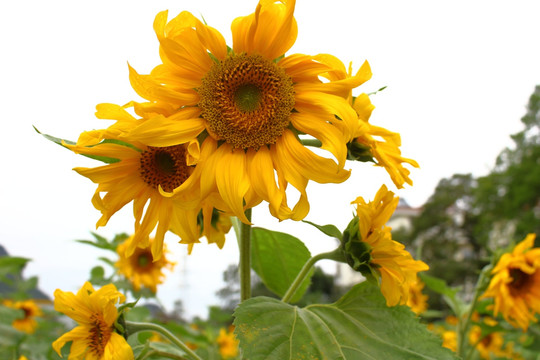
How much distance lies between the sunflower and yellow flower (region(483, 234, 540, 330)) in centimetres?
189

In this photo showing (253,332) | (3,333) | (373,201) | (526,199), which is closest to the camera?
(253,332)

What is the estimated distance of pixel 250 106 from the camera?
110 centimetres

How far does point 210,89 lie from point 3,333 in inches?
76.7

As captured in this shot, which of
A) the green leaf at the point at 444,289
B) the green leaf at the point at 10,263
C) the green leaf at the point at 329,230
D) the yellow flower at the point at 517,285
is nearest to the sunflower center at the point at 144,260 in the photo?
the green leaf at the point at 10,263

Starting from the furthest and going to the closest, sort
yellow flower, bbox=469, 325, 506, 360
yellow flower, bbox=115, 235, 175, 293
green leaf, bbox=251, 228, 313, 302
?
yellow flower, bbox=469, 325, 506, 360
yellow flower, bbox=115, 235, 175, 293
green leaf, bbox=251, 228, 313, 302

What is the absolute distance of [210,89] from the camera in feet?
3.51

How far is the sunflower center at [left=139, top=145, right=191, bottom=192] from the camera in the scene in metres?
1.13

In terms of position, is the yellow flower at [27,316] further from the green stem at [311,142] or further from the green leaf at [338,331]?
the green stem at [311,142]

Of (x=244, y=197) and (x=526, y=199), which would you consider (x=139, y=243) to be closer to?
(x=244, y=197)

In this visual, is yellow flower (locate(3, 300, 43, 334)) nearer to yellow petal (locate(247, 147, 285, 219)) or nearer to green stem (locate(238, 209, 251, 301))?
green stem (locate(238, 209, 251, 301))

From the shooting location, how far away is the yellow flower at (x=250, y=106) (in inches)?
38.8

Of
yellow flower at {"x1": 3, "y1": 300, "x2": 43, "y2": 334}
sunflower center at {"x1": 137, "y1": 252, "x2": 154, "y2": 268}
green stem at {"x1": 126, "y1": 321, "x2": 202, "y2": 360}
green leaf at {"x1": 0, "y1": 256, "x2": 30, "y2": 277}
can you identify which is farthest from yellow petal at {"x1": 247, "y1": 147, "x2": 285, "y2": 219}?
yellow flower at {"x1": 3, "y1": 300, "x2": 43, "y2": 334}

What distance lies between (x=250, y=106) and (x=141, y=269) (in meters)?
2.60

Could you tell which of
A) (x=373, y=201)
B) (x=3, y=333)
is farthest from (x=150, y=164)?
(x=3, y=333)
